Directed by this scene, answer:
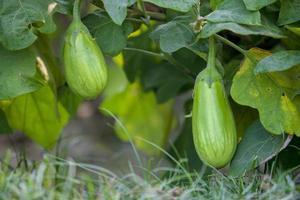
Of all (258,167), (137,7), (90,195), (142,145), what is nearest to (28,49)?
(137,7)

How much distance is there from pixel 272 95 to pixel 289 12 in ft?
0.47

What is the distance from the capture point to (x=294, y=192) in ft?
4.05

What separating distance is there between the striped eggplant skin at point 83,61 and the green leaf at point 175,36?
11cm

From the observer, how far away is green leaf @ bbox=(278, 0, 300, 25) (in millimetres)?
1384

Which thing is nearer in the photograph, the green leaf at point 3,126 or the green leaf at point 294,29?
the green leaf at point 294,29

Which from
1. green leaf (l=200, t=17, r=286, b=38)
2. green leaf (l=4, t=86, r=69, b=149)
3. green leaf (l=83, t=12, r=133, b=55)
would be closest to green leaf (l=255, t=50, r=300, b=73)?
green leaf (l=200, t=17, r=286, b=38)

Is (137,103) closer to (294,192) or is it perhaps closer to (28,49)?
(28,49)

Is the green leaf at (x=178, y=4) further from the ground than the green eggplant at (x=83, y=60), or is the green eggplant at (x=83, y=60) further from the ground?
the green leaf at (x=178, y=4)

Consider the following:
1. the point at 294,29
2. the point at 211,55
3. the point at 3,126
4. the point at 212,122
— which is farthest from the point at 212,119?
the point at 3,126

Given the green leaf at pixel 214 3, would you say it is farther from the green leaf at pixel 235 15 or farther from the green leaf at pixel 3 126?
the green leaf at pixel 3 126

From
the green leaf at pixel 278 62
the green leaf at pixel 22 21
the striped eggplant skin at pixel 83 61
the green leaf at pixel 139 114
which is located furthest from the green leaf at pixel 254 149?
the green leaf at pixel 139 114

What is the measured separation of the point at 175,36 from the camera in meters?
1.36

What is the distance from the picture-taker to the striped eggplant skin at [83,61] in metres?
1.33

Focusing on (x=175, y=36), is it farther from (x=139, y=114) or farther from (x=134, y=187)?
(x=139, y=114)
